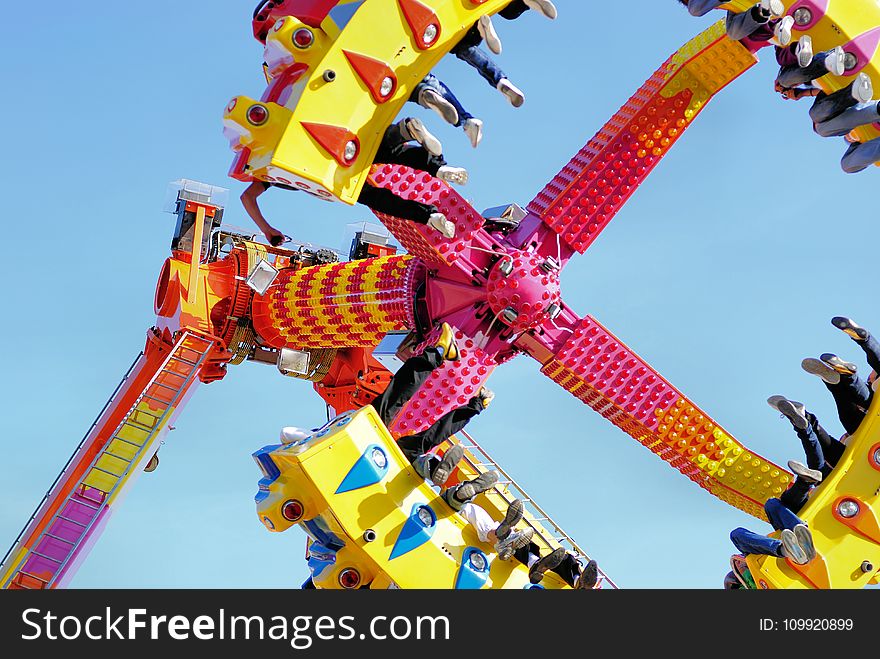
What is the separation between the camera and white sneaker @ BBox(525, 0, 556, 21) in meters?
7.95

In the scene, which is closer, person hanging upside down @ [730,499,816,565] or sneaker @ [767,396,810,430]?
person hanging upside down @ [730,499,816,565]

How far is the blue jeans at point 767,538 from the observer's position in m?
8.12

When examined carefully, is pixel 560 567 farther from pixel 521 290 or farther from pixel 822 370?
pixel 521 290

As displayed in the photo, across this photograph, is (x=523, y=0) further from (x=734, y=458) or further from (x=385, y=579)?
(x=734, y=458)

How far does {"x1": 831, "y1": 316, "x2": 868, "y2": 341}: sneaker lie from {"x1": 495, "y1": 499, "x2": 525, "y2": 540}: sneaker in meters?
3.09

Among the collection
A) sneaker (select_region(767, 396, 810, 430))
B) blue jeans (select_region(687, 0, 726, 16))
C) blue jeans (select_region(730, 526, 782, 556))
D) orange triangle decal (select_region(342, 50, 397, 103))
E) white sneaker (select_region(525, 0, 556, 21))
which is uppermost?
blue jeans (select_region(687, 0, 726, 16))

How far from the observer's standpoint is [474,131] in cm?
774

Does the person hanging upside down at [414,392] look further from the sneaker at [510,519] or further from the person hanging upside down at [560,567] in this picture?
the person hanging upside down at [560,567]

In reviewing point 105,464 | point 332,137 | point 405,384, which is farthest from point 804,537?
point 105,464

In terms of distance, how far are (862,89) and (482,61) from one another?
301cm

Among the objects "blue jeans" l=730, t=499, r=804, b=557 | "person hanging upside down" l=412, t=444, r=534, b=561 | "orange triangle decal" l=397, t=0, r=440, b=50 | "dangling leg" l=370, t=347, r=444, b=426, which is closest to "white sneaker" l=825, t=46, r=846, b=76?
"orange triangle decal" l=397, t=0, r=440, b=50

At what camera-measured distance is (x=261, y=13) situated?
812 cm

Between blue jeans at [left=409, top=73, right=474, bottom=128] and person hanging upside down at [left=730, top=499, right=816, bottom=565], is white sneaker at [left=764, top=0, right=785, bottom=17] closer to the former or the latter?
blue jeans at [left=409, top=73, right=474, bottom=128]

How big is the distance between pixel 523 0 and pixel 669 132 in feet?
12.1
